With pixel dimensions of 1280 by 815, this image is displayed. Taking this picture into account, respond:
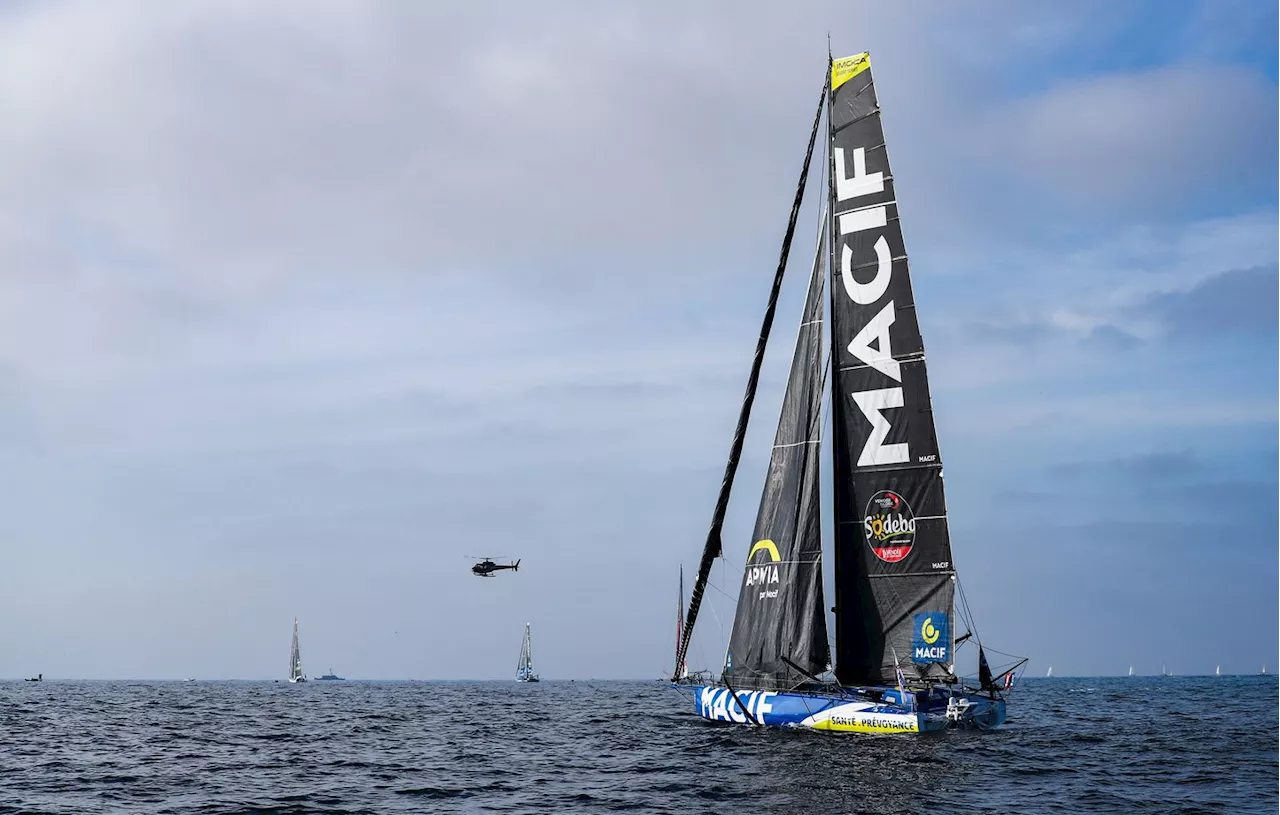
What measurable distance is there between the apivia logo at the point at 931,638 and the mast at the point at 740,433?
659 cm

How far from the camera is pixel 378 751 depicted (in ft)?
112

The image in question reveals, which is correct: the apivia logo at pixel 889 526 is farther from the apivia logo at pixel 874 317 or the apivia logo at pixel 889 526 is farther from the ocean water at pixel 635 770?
the ocean water at pixel 635 770

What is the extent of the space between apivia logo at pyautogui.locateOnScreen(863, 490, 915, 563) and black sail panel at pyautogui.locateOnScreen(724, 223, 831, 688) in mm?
1561

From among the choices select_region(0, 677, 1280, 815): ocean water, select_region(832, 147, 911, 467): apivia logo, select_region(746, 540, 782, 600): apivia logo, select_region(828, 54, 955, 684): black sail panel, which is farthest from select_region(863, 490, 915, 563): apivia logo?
select_region(0, 677, 1280, 815): ocean water

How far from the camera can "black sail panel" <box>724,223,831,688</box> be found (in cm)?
3234

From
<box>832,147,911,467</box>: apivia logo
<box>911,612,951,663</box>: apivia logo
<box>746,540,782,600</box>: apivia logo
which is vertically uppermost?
<box>832,147,911,467</box>: apivia logo

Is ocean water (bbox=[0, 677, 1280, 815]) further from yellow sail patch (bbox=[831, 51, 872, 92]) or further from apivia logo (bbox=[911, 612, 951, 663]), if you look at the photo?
yellow sail patch (bbox=[831, 51, 872, 92])

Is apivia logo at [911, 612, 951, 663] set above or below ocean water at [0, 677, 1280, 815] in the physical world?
above

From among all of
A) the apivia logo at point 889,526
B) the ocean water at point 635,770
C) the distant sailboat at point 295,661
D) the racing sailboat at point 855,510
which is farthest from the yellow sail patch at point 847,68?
the distant sailboat at point 295,661

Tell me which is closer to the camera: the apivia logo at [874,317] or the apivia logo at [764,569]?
the apivia logo at [874,317]

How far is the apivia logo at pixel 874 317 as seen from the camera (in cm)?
3219

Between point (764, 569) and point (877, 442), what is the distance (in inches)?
199

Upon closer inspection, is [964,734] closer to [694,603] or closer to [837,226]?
[694,603]

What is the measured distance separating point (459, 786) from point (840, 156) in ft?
68.3
